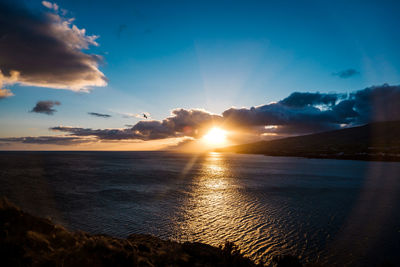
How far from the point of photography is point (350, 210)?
2859 cm

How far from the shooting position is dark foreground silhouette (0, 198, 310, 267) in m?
9.70

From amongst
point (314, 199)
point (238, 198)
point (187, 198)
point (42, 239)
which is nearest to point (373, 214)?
point (314, 199)

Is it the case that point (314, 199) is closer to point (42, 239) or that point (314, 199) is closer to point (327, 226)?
point (327, 226)

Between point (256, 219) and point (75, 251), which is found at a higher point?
point (75, 251)

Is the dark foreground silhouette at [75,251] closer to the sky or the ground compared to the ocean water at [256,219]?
closer to the sky

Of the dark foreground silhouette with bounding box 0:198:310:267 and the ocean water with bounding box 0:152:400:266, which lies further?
the ocean water with bounding box 0:152:400:266

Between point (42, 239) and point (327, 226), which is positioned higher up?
point (42, 239)

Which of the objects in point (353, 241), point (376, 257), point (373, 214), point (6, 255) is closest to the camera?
point (6, 255)

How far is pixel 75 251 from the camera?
403 inches

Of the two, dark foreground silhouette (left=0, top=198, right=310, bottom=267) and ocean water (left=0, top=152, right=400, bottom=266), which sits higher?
dark foreground silhouette (left=0, top=198, right=310, bottom=267)

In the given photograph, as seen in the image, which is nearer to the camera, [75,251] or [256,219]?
[75,251]

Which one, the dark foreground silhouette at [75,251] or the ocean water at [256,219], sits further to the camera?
the ocean water at [256,219]

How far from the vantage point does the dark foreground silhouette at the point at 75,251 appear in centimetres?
970

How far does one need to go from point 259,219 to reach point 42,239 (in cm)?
2137
